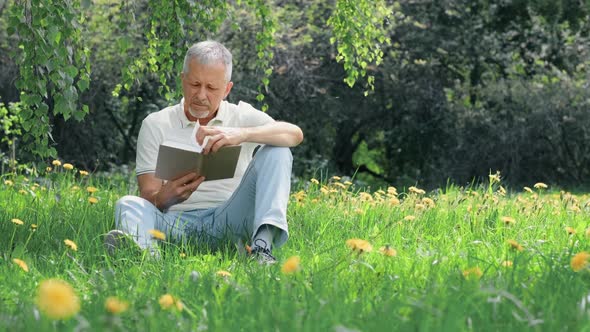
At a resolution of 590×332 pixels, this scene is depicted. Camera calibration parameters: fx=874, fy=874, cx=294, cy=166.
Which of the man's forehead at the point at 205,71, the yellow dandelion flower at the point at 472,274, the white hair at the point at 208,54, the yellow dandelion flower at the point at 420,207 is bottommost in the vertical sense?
Answer: the yellow dandelion flower at the point at 420,207

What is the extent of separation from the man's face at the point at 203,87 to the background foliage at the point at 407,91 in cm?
610

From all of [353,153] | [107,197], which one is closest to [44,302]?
[107,197]

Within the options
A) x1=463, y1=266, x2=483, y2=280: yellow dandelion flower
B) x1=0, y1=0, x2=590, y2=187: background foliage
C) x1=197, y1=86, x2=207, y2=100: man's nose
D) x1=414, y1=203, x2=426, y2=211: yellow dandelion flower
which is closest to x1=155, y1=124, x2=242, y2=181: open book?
x1=197, y1=86, x2=207, y2=100: man's nose

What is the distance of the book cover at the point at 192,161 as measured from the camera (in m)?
3.41

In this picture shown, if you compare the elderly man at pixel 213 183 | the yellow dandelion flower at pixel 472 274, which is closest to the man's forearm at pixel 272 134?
the elderly man at pixel 213 183

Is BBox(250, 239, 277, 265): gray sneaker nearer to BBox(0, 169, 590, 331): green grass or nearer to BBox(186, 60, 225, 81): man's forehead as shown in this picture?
BBox(0, 169, 590, 331): green grass

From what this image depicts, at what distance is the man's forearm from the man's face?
28 centimetres

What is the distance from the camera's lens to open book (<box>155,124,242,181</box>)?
11.2ft

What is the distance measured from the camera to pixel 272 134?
356 centimetres

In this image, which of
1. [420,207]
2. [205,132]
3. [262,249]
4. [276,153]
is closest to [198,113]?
[205,132]

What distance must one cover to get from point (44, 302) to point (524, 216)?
10.7 feet

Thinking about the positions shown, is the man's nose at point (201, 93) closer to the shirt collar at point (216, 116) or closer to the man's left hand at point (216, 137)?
the shirt collar at point (216, 116)

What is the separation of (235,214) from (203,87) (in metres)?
0.56

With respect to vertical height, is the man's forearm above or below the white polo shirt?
above
